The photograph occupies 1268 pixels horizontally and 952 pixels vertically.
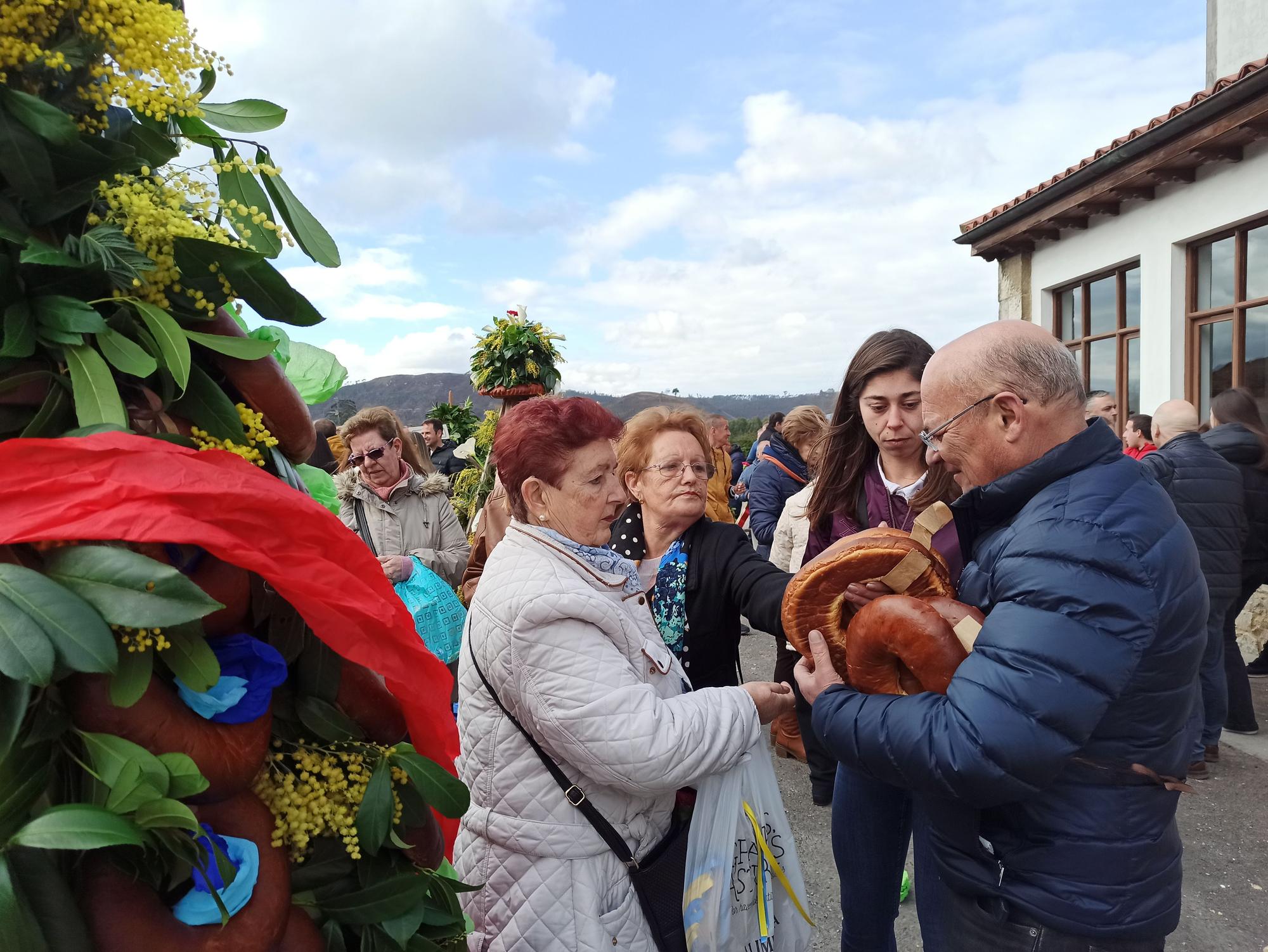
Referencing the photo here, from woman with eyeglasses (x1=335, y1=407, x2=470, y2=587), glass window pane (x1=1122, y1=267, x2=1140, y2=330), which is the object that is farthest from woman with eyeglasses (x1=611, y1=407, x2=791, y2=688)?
glass window pane (x1=1122, y1=267, x2=1140, y2=330)

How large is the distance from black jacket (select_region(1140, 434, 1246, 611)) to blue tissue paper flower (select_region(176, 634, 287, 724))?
17.1 ft

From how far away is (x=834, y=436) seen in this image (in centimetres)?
286

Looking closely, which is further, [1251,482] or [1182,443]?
[1251,482]

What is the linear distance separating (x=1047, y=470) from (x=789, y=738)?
3.67m

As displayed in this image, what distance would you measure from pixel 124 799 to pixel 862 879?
2.14 meters

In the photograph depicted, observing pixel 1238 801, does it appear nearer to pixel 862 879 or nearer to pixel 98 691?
pixel 862 879

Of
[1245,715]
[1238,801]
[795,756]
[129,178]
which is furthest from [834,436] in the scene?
[1245,715]

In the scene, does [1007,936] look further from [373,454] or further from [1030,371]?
[373,454]

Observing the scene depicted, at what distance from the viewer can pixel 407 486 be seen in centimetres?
439

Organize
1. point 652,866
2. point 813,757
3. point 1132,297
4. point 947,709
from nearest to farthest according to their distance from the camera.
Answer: point 947,709, point 652,866, point 813,757, point 1132,297

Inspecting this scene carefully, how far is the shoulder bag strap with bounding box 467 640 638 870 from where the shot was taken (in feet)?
5.57

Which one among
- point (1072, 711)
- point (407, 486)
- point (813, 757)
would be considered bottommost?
point (813, 757)

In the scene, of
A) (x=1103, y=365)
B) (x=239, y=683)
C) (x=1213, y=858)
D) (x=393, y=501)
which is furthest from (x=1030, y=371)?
(x=1103, y=365)

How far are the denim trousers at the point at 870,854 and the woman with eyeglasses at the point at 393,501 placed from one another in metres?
2.62
